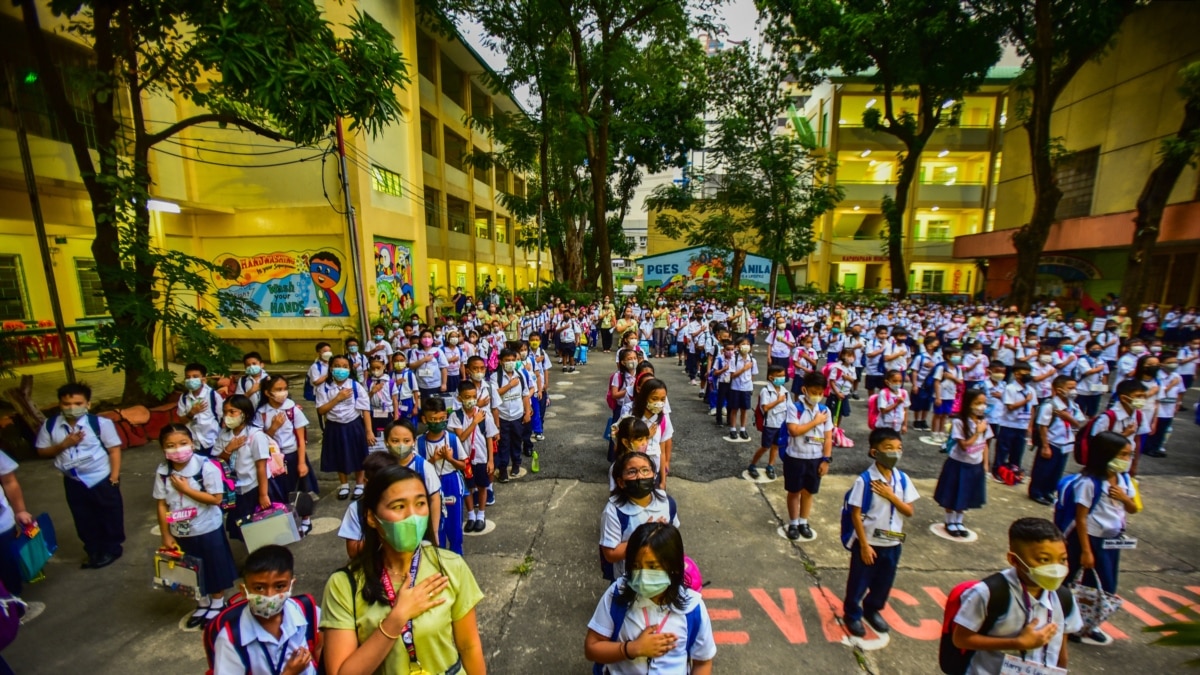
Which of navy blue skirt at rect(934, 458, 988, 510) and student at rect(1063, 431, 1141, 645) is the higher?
student at rect(1063, 431, 1141, 645)

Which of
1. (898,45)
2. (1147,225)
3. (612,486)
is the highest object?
(898,45)

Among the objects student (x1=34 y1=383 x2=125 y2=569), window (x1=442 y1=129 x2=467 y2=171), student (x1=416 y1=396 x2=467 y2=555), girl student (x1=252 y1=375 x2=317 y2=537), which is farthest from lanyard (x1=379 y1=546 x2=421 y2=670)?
window (x1=442 y1=129 x2=467 y2=171)

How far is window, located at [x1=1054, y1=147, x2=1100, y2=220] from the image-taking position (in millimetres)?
21175

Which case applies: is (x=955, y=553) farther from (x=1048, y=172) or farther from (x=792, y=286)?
(x=792, y=286)

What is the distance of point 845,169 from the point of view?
113 feet

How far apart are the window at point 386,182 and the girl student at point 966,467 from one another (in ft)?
48.0

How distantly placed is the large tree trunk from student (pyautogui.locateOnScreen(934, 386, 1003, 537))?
16166 millimetres

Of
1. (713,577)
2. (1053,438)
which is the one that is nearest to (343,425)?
(713,577)

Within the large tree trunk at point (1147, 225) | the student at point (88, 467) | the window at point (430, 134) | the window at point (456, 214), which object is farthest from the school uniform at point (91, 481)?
the large tree trunk at point (1147, 225)

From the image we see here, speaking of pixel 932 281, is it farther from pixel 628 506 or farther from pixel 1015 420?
pixel 628 506

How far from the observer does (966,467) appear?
5.18 meters

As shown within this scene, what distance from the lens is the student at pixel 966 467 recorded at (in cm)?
513

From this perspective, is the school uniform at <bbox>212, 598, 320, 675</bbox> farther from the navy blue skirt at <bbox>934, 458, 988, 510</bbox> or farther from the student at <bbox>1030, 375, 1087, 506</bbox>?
the student at <bbox>1030, 375, 1087, 506</bbox>

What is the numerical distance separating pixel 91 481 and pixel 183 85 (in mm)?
6302
